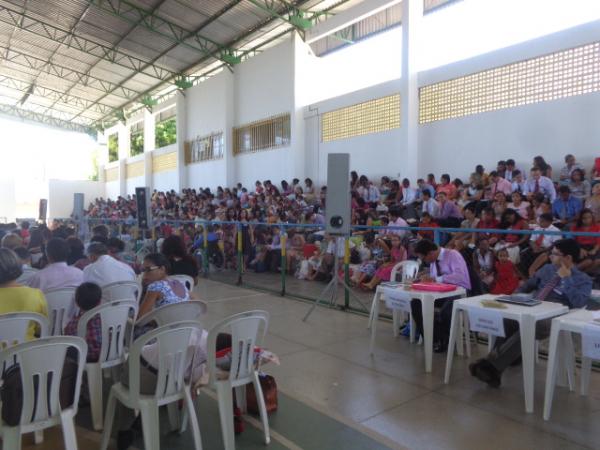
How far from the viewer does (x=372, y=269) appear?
25.1 feet

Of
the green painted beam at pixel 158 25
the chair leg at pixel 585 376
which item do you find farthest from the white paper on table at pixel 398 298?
the green painted beam at pixel 158 25

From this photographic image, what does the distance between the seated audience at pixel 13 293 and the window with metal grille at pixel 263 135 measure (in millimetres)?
11614

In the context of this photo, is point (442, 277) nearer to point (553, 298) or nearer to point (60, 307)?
point (553, 298)

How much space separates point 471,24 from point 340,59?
457 centimetres

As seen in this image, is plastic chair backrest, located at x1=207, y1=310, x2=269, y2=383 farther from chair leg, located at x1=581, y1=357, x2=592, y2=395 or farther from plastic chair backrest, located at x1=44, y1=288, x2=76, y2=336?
chair leg, located at x1=581, y1=357, x2=592, y2=395

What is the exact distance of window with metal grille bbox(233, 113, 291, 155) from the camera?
1441cm

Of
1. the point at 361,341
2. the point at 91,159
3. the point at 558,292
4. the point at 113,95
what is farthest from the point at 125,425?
the point at 91,159

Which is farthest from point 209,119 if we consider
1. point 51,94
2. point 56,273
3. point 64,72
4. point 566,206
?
point 56,273

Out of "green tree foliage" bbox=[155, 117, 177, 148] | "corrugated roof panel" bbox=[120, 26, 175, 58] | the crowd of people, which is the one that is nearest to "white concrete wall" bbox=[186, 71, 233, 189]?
"corrugated roof panel" bbox=[120, 26, 175, 58]

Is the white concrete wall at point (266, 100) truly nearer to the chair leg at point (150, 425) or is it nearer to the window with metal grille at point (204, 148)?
the window with metal grille at point (204, 148)

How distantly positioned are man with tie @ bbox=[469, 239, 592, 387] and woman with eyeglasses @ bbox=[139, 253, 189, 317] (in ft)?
7.86

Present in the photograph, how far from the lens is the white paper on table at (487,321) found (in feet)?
11.0

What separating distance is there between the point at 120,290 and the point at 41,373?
1847 millimetres

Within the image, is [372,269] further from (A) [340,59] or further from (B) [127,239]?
(A) [340,59]
